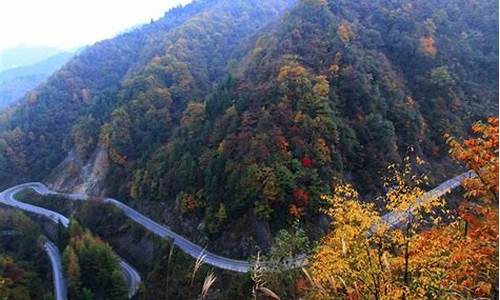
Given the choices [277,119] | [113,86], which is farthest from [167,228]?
[113,86]

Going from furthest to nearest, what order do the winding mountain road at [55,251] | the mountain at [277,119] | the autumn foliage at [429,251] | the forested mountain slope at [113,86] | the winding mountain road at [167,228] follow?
the forested mountain slope at [113,86] < the winding mountain road at [55,251] < the mountain at [277,119] < the winding mountain road at [167,228] < the autumn foliage at [429,251]

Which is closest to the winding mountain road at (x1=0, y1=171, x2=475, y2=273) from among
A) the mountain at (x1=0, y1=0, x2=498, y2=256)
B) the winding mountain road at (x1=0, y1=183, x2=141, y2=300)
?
the winding mountain road at (x1=0, y1=183, x2=141, y2=300)

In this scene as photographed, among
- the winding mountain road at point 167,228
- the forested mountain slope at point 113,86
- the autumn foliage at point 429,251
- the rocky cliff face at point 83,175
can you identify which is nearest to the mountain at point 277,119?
the rocky cliff face at point 83,175

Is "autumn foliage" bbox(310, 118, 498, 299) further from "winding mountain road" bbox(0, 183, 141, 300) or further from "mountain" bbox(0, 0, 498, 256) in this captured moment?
"winding mountain road" bbox(0, 183, 141, 300)

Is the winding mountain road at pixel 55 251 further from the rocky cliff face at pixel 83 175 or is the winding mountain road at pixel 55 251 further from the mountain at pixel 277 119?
the mountain at pixel 277 119

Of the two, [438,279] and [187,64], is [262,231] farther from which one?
[187,64]
